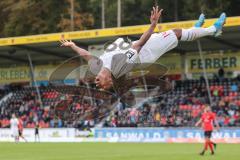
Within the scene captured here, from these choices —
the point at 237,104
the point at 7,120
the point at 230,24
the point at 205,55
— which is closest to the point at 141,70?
the point at 230,24

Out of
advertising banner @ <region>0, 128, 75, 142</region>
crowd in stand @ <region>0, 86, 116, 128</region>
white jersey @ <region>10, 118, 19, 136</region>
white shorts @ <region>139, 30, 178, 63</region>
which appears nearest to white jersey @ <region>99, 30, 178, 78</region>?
white shorts @ <region>139, 30, 178, 63</region>

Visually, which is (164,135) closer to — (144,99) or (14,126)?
(144,99)

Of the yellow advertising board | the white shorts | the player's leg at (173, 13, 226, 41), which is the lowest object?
the white shorts

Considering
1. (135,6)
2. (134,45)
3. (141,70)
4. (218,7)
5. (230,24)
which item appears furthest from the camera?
→ (135,6)

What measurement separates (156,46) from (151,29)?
79cm

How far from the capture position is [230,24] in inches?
1304

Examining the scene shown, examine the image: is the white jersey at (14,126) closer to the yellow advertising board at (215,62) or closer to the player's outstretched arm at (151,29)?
the yellow advertising board at (215,62)

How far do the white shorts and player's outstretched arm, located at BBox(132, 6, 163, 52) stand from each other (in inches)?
10.4

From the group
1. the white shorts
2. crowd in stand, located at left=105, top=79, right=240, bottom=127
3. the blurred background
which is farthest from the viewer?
crowd in stand, located at left=105, top=79, right=240, bottom=127

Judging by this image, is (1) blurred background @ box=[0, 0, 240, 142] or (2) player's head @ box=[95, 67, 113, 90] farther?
(1) blurred background @ box=[0, 0, 240, 142]

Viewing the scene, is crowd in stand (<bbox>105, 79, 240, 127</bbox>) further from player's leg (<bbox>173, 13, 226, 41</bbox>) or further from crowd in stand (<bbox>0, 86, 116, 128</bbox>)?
player's leg (<bbox>173, 13, 226, 41</bbox>)

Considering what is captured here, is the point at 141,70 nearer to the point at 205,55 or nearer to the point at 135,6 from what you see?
the point at 205,55

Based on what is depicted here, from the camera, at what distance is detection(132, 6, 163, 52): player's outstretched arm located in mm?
11938
